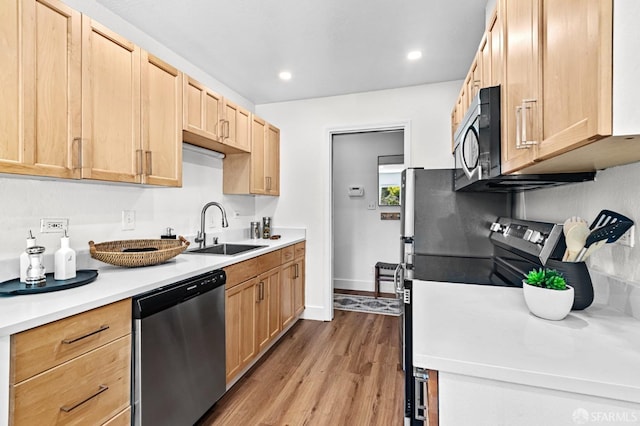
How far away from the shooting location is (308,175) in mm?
3605

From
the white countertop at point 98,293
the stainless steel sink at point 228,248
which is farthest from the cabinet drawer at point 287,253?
the white countertop at point 98,293

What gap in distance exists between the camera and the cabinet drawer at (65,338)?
0.97 m

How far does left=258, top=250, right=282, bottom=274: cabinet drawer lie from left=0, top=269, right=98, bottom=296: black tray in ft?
3.78

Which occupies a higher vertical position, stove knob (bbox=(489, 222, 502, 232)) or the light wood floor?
stove knob (bbox=(489, 222, 502, 232))

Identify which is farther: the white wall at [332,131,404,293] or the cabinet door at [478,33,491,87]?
the white wall at [332,131,404,293]

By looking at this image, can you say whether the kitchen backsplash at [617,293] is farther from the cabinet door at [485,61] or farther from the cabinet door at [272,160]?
the cabinet door at [272,160]

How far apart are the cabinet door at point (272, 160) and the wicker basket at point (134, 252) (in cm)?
146

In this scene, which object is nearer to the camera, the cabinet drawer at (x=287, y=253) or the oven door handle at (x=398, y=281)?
the oven door handle at (x=398, y=281)

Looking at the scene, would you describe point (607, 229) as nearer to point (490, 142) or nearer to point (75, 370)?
point (490, 142)

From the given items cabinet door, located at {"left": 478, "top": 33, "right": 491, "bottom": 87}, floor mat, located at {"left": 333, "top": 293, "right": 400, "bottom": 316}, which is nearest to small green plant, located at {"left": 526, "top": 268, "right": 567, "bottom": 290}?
cabinet door, located at {"left": 478, "top": 33, "right": 491, "bottom": 87}

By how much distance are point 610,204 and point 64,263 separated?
2296 mm

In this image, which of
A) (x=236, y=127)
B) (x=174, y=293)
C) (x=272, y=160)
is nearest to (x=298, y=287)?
(x=272, y=160)

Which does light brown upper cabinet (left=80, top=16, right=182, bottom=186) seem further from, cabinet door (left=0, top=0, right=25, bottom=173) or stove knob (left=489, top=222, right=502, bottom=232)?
stove knob (left=489, top=222, right=502, bottom=232)

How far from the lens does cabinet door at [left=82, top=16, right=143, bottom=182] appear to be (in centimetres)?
152
